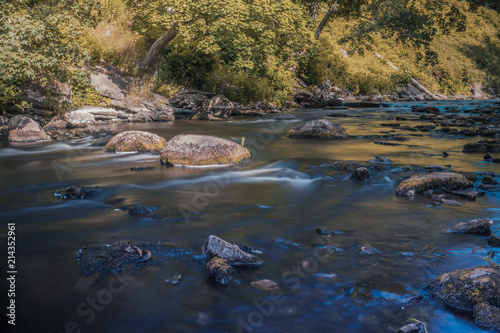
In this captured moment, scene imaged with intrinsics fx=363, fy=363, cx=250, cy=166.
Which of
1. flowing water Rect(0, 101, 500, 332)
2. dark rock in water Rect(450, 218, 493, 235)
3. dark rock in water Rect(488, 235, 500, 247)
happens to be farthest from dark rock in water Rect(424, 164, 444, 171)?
dark rock in water Rect(488, 235, 500, 247)

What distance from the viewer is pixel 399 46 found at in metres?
48.3

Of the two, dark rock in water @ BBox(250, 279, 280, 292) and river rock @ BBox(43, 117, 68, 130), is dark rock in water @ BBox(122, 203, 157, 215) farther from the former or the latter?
river rock @ BBox(43, 117, 68, 130)

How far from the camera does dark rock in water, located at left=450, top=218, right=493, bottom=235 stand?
4039mm

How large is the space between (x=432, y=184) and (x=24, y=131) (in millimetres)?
12353

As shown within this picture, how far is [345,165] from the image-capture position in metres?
7.55

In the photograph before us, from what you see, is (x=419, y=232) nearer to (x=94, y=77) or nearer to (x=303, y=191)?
(x=303, y=191)

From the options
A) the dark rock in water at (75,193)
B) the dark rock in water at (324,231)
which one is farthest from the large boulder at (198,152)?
the dark rock in water at (324,231)

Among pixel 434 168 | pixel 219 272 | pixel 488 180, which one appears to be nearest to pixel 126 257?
pixel 219 272

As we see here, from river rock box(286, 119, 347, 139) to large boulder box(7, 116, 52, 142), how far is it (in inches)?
333

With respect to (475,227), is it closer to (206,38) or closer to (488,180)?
(488,180)

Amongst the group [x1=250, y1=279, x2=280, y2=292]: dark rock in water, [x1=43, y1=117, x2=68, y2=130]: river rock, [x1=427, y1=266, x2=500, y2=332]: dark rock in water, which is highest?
[x1=427, y1=266, x2=500, y2=332]: dark rock in water

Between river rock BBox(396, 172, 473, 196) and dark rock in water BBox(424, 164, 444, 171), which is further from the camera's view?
dark rock in water BBox(424, 164, 444, 171)

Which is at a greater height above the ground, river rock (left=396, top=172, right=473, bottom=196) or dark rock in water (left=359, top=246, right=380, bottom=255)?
river rock (left=396, top=172, right=473, bottom=196)

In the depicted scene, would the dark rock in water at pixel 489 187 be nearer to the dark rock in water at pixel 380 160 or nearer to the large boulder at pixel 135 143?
the dark rock in water at pixel 380 160
